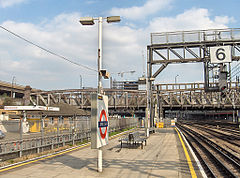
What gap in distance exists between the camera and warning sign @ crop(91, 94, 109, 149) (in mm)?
8180

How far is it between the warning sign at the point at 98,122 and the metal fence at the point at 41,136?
451 centimetres

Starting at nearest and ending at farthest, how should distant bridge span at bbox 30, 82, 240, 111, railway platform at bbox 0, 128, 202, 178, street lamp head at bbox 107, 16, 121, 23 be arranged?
railway platform at bbox 0, 128, 202, 178 < street lamp head at bbox 107, 16, 121, 23 < distant bridge span at bbox 30, 82, 240, 111

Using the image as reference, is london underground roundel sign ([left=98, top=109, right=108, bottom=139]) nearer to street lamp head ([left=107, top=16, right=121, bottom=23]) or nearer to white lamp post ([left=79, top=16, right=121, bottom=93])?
white lamp post ([left=79, top=16, right=121, bottom=93])

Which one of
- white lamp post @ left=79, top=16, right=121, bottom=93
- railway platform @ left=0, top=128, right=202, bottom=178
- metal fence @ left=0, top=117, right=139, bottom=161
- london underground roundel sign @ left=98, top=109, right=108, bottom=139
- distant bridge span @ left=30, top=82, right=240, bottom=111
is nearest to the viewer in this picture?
railway platform @ left=0, top=128, right=202, bottom=178

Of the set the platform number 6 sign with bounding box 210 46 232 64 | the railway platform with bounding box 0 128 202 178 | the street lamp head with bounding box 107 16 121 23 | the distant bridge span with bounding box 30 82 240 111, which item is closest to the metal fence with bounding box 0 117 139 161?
the railway platform with bounding box 0 128 202 178

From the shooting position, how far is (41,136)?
12.7 metres

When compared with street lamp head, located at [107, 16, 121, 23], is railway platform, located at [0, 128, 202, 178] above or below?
below

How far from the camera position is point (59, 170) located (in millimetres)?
8602

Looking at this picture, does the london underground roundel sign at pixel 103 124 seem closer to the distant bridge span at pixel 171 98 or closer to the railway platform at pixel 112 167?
the railway platform at pixel 112 167

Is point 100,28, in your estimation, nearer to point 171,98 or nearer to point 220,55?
point 220,55

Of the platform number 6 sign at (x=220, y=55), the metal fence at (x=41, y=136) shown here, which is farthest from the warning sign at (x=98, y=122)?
the platform number 6 sign at (x=220, y=55)

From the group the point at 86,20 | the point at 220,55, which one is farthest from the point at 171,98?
the point at 86,20

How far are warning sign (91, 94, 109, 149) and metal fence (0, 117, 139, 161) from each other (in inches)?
178

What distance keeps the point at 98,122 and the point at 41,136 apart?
227 inches
